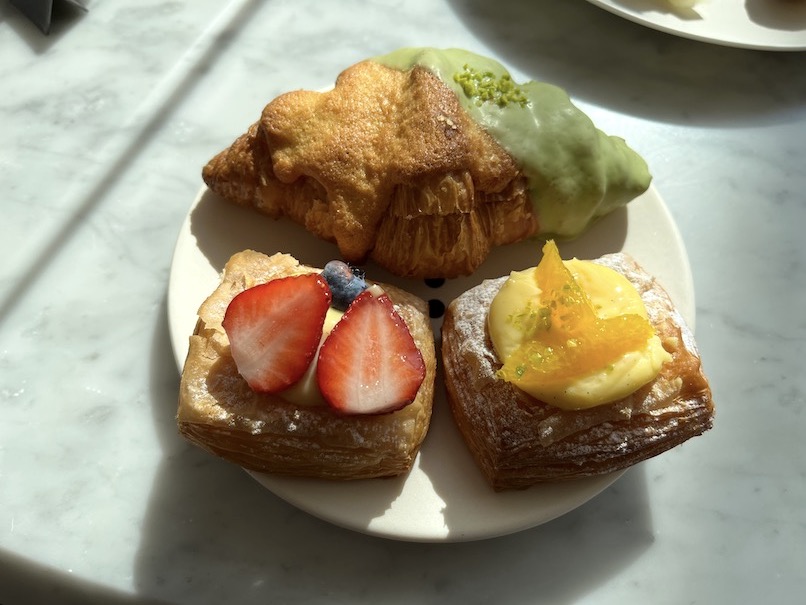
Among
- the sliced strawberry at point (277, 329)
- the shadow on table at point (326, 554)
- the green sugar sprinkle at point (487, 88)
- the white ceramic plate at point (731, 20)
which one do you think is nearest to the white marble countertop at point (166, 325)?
the shadow on table at point (326, 554)

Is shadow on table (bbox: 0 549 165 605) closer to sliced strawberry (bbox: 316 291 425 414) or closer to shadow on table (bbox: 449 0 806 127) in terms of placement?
sliced strawberry (bbox: 316 291 425 414)

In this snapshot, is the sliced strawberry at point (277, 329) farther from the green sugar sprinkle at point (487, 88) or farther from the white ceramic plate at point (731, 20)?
the white ceramic plate at point (731, 20)

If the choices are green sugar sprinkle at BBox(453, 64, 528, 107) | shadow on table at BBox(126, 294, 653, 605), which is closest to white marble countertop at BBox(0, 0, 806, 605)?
shadow on table at BBox(126, 294, 653, 605)

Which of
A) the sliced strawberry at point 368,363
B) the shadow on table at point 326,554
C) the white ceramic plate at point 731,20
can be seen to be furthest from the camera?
the white ceramic plate at point 731,20

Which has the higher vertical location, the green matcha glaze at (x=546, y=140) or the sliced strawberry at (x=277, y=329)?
the green matcha glaze at (x=546, y=140)

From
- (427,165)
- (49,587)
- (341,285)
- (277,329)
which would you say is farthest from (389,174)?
(49,587)

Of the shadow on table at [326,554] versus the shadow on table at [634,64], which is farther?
the shadow on table at [634,64]
